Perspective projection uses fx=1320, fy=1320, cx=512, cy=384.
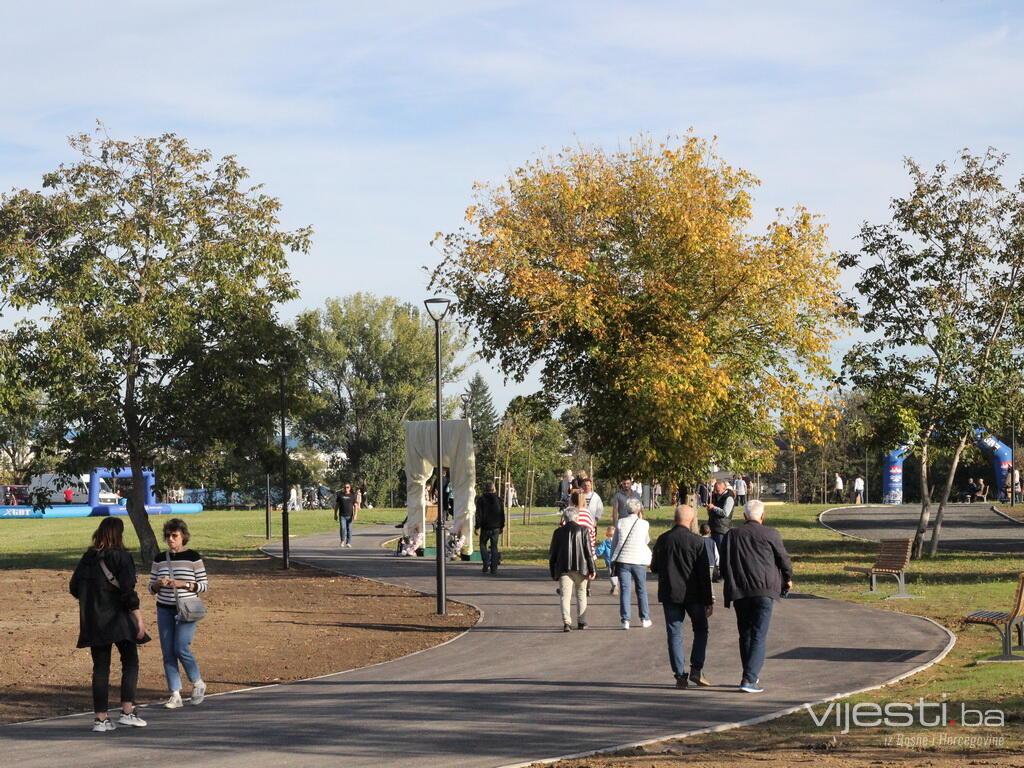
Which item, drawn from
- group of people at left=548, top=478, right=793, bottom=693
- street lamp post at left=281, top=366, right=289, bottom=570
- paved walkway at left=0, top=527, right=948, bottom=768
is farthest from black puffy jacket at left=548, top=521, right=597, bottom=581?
street lamp post at left=281, top=366, right=289, bottom=570

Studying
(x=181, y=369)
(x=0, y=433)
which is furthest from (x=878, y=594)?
(x=0, y=433)

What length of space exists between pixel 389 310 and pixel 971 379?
205 feet

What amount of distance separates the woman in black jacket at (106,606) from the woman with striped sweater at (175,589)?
25.6 inches

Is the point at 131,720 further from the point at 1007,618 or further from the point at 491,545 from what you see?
the point at 491,545

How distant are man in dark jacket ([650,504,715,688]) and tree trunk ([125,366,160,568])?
20.1 m

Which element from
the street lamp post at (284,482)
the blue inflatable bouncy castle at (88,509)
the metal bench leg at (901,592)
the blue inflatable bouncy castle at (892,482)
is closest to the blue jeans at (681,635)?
the metal bench leg at (901,592)

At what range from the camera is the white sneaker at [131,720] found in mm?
10883

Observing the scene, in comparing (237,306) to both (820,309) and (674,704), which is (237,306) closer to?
(820,309)

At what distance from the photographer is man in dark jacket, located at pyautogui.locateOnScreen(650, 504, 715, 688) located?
40.8 feet

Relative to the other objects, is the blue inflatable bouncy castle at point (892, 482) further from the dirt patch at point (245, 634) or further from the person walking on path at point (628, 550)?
the person walking on path at point (628, 550)

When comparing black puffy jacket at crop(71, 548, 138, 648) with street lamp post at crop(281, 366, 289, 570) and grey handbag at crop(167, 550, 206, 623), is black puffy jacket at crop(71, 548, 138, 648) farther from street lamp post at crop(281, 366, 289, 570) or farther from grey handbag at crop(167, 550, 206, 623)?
street lamp post at crop(281, 366, 289, 570)

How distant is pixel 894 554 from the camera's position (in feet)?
68.9

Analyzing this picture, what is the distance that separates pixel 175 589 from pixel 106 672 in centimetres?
97

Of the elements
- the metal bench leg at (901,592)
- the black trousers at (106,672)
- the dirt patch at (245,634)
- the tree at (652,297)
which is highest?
the tree at (652,297)
